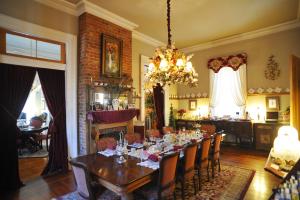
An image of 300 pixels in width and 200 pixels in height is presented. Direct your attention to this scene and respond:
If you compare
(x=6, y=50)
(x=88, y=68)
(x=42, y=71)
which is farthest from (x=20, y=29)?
(x=88, y=68)

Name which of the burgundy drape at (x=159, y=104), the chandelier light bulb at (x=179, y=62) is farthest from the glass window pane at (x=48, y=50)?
the burgundy drape at (x=159, y=104)

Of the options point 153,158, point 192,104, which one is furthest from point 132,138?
point 192,104

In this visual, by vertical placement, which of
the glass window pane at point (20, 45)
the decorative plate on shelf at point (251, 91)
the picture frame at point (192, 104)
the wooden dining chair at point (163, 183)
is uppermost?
the glass window pane at point (20, 45)

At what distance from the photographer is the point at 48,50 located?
423 centimetres

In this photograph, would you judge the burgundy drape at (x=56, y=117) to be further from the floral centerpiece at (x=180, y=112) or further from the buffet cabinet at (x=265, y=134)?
the buffet cabinet at (x=265, y=134)

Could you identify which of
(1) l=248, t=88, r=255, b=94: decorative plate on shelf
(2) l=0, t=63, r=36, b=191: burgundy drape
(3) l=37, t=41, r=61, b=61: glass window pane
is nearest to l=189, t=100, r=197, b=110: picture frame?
(1) l=248, t=88, r=255, b=94: decorative plate on shelf

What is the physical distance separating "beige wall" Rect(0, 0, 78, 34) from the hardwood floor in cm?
324

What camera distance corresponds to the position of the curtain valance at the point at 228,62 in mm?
6466

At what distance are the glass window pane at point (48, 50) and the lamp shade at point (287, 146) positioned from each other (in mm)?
4791

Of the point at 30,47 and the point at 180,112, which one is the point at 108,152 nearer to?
the point at 30,47

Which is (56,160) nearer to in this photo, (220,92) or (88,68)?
(88,68)

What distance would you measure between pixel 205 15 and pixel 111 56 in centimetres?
272

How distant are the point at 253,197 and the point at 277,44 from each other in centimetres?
488

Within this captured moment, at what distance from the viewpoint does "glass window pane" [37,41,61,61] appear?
13.4 feet
